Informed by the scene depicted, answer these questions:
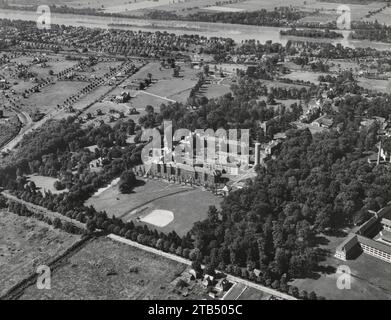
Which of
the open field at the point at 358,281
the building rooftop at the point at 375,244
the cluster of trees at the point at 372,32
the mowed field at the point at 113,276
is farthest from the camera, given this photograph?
the cluster of trees at the point at 372,32

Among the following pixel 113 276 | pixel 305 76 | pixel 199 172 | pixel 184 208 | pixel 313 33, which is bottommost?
pixel 113 276

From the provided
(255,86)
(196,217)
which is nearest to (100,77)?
(255,86)

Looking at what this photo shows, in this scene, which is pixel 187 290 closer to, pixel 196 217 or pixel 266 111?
pixel 196 217

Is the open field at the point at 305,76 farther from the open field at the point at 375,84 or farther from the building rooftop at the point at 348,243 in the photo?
the building rooftop at the point at 348,243

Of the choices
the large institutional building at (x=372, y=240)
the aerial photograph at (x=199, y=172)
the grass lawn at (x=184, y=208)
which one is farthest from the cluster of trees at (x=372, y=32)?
the grass lawn at (x=184, y=208)

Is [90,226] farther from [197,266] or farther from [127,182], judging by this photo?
[197,266]

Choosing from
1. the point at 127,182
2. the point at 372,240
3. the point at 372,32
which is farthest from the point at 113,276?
the point at 372,32
